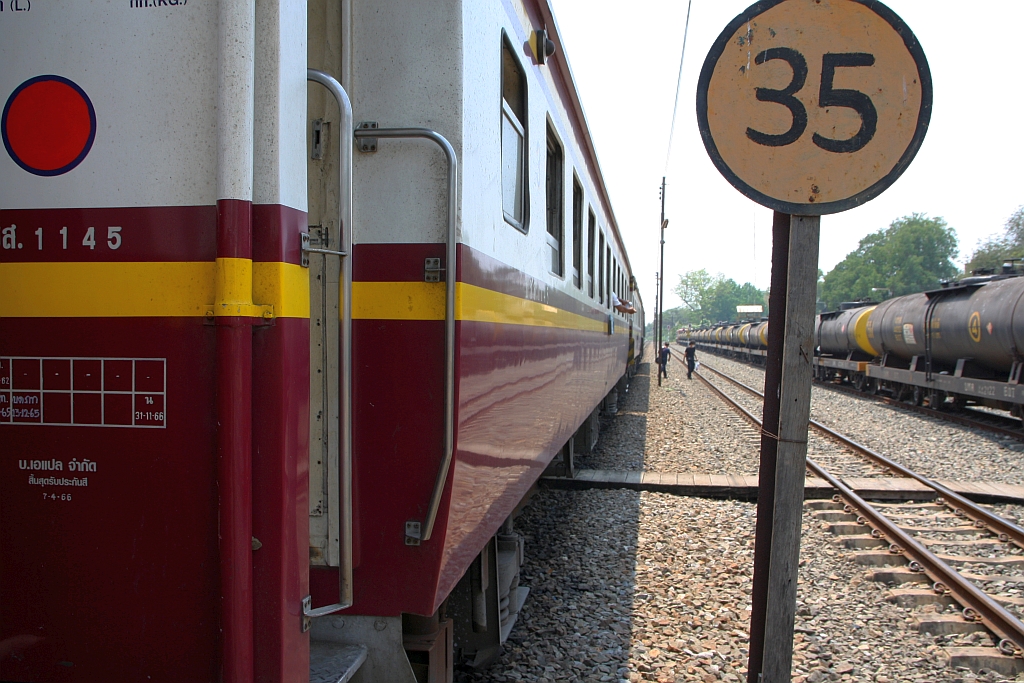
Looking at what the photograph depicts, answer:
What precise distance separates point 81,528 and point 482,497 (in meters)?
1.26

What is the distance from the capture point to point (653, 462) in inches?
411

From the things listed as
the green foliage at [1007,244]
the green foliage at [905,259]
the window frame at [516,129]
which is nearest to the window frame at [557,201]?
the window frame at [516,129]

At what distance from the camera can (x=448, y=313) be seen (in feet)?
7.33

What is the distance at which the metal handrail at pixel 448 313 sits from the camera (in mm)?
2232

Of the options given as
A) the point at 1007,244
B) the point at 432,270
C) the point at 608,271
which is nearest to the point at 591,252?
the point at 608,271

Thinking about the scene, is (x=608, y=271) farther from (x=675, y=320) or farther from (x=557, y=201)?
(x=675, y=320)

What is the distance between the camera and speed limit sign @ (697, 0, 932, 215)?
229 centimetres

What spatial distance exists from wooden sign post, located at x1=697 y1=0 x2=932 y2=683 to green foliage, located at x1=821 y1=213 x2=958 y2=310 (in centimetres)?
10761

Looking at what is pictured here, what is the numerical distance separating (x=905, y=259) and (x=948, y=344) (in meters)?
102

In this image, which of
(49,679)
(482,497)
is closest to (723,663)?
(482,497)

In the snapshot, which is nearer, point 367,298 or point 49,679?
point 49,679

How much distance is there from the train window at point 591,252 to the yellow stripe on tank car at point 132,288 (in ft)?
16.6

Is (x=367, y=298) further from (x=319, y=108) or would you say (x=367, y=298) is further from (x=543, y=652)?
(x=543, y=652)

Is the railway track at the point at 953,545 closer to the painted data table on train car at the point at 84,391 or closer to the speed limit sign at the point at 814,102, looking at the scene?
the speed limit sign at the point at 814,102
